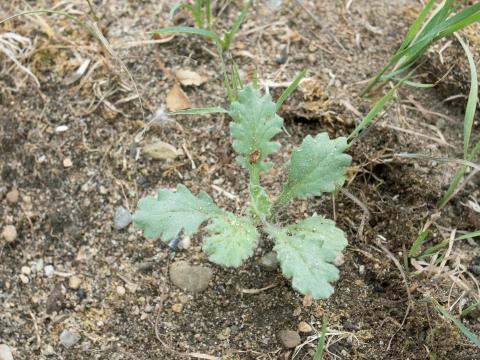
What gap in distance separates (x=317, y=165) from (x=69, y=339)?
3.02ft

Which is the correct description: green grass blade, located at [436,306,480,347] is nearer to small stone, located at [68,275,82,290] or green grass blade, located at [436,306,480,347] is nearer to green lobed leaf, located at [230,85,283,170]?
green lobed leaf, located at [230,85,283,170]

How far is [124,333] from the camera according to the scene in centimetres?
177

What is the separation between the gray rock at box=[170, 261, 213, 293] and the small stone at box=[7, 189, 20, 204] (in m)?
0.61

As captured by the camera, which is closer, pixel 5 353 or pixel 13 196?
pixel 5 353

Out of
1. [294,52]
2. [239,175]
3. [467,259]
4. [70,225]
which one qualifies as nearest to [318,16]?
[294,52]

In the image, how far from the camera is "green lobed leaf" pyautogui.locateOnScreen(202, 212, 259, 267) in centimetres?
151

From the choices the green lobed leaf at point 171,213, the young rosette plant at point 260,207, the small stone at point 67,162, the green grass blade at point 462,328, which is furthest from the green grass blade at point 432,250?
the small stone at point 67,162

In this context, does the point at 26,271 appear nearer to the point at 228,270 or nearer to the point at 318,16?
the point at 228,270

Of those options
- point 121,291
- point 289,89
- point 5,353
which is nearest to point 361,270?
point 289,89

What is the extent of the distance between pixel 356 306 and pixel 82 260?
883mm

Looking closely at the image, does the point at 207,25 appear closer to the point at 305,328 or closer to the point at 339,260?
the point at 339,260

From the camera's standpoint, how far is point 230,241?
1.55m

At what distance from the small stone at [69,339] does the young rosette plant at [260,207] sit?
46 cm

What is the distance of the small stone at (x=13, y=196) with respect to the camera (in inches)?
77.5
